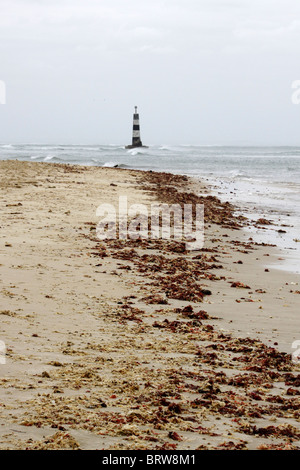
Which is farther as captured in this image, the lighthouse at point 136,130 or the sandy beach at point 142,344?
the lighthouse at point 136,130

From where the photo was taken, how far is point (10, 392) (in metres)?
3.89

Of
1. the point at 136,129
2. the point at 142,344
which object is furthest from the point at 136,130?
the point at 142,344

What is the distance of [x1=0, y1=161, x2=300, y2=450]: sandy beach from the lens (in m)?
3.56

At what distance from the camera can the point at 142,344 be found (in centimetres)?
521

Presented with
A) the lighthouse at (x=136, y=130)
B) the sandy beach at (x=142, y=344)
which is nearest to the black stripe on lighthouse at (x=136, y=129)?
the lighthouse at (x=136, y=130)

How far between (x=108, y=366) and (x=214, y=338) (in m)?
1.37

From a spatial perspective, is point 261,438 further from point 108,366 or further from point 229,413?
point 108,366

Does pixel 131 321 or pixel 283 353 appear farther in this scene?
pixel 131 321

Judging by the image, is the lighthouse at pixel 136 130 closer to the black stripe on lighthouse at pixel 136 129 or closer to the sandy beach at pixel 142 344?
the black stripe on lighthouse at pixel 136 129

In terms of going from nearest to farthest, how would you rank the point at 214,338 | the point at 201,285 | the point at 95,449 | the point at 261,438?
1. the point at 95,449
2. the point at 261,438
3. the point at 214,338
4. the point at 201,285

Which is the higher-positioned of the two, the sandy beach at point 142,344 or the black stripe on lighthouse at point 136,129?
the black stripe on lighthouse at point 136,129

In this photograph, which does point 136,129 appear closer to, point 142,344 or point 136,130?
point 136,130

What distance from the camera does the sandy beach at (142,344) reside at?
3.56 m

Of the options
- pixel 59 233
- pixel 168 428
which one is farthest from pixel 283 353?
pixel 59 233
